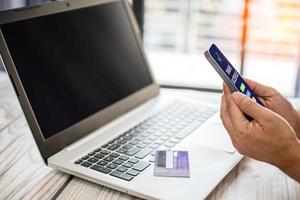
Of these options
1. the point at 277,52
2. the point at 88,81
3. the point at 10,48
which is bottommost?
the point at 277,52

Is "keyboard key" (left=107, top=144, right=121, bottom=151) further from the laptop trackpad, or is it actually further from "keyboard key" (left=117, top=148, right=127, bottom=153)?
the laptop trackpad

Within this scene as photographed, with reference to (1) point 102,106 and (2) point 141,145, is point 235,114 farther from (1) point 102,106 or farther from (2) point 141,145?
(1) point 102,106

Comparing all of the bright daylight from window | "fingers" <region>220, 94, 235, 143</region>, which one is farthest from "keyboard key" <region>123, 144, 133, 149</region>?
the bright daylight from window

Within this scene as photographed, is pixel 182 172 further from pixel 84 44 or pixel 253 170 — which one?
pixel 84 44

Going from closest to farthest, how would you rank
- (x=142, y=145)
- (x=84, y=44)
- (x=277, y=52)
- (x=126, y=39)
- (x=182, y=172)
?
1. (x=182, y=172)
2. (x=142, y=145)
3. (x=84, y=44)
4. (x=126, y=39)
5. (x=277, y=52)

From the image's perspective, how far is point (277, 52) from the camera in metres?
3.15

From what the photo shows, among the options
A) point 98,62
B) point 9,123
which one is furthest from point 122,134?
point 9,123

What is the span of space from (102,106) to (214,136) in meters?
0.26

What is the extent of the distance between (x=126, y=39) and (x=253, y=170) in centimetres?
48

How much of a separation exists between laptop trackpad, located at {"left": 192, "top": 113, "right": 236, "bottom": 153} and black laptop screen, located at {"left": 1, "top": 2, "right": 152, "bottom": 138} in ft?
0.71

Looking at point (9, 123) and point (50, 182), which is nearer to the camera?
point (50, 182)

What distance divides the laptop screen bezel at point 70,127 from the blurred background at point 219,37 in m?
0.28

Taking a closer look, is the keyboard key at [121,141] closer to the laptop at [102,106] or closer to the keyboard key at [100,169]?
the laptop at [102,106]

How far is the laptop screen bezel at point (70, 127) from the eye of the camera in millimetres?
840
